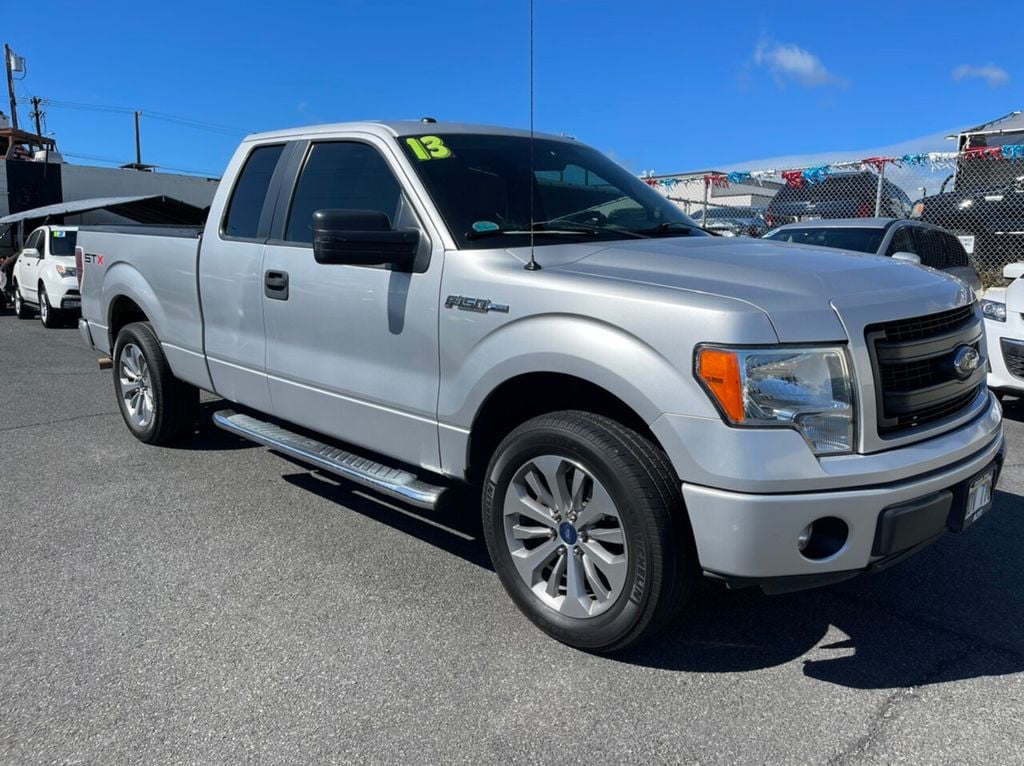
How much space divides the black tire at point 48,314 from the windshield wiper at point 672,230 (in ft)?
42.0

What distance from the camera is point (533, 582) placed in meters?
3.17

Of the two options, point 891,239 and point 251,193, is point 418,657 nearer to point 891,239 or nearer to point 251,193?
point 251,193

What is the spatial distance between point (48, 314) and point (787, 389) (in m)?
14.3

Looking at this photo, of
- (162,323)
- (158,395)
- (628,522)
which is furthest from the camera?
(158,395)

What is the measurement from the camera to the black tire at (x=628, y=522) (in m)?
2.70

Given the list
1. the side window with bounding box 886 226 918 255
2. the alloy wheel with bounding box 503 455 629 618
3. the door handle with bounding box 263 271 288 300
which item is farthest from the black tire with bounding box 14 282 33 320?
the alloy wheel with bounding box 503 455 629 618

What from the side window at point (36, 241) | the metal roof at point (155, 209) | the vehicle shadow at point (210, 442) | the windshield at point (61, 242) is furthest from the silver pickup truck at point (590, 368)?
the side window at point (36, 241)

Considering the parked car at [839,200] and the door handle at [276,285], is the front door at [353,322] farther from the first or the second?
the parked car at [839,200]

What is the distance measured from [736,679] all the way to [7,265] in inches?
729

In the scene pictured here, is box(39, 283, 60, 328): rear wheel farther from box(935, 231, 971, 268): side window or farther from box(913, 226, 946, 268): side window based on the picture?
box(935, 231, 971, 268): side window

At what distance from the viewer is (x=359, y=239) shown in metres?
3.26

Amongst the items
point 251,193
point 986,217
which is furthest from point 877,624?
point 986,217

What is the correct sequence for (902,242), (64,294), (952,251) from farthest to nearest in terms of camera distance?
(64,294), (952,251), (902,242)

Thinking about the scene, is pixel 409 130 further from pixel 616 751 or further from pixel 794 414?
pixel 616 751
